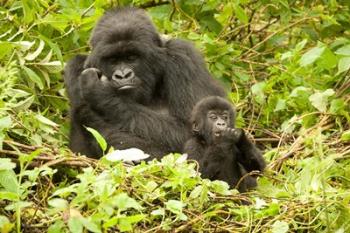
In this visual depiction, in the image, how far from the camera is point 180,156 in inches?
179

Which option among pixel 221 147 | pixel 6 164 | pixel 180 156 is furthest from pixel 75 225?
pixel 221 147

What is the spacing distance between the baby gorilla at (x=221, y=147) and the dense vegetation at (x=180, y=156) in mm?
A: 136

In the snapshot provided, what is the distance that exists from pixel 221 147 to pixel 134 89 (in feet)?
2.88

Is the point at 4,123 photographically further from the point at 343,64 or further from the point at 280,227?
the point at 343,64

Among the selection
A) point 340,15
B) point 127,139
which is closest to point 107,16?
point 127,139

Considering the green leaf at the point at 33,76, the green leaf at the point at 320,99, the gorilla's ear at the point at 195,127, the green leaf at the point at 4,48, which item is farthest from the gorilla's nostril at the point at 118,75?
the green leaf at the point at 320,99

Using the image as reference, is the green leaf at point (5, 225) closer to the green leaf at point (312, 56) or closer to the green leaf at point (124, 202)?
the green leaf at point (124, 202)

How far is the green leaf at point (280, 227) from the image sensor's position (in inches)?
161

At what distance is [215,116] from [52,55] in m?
1.56

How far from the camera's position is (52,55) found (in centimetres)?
632

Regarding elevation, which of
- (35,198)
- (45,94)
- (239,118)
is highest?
(35,198)

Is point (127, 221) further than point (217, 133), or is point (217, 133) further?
point (217, 133)

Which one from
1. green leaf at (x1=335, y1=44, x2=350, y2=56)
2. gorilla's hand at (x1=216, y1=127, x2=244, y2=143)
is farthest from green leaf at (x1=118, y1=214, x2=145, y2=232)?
green leaf at (x1=335, y1=44, x2=350, y2=56)

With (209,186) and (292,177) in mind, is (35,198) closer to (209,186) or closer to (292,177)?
(209,186)
